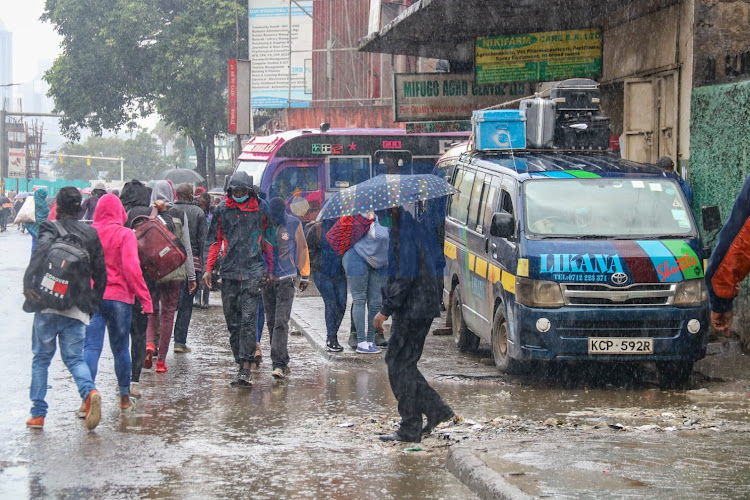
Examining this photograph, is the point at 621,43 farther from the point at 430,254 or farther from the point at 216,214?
the point at 430,254

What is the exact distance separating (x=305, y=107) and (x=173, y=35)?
10461 millimetres

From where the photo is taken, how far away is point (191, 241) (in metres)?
12.5

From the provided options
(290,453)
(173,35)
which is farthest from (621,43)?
(173,35)

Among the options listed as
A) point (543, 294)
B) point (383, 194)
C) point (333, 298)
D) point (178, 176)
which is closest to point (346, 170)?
point (178, 176)

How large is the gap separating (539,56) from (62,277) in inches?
447

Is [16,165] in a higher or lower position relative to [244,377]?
higher

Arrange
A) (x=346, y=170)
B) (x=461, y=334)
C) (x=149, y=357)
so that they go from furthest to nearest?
(x=346, y=170)
(x=461, y=334)
(x=149, y=357)

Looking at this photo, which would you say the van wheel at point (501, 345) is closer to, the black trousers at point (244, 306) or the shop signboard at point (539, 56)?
the black trousers at point (244, 306)

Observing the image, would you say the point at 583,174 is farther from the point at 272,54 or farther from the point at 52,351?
the point at 272,54

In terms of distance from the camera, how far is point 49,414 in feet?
27.5

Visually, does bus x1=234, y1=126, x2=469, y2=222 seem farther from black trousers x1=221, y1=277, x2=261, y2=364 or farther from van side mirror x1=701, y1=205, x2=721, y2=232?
van side mirror x1=701, y1=205, x2=721, y2=232

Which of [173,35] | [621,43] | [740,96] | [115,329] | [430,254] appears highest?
[173,35]

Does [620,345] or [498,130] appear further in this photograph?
[498,130]

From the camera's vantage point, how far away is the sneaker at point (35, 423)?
307 inches
